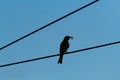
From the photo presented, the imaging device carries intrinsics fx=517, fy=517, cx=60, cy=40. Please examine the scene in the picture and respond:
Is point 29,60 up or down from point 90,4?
down

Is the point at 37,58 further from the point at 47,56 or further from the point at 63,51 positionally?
the point at 63,51

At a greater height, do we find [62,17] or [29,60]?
[62,17]

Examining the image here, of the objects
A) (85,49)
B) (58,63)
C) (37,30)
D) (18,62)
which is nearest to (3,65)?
(18,62)

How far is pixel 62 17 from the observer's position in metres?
11.5

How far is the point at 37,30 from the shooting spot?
11.7 meters

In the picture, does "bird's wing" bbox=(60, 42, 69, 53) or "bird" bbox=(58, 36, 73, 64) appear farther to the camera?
"bird's wing" bbox=(60, 42, 69, 53)

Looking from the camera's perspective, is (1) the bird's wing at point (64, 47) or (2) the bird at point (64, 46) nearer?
(2) the bird at point (64, 46)

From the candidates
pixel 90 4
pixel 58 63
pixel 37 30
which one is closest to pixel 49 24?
pixel 37 30

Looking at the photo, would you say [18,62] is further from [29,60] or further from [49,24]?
[49,24]

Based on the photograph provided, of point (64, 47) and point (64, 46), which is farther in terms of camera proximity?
point (64, 46)

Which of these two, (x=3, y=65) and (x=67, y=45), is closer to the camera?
(x=3, y=65)

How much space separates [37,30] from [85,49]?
117 cm

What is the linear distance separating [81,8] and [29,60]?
1732 millimetres

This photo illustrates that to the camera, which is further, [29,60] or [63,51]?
[63,51]
